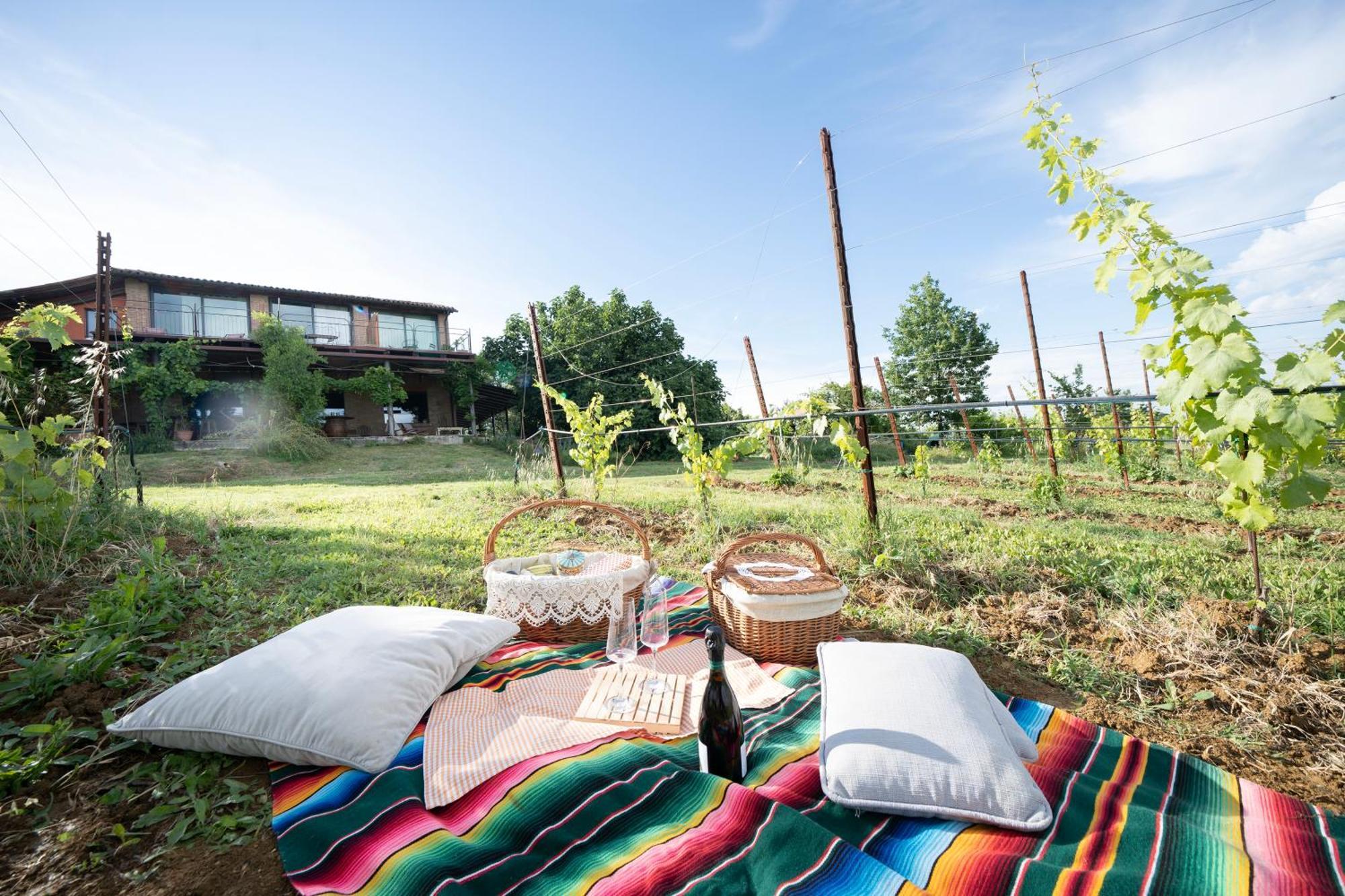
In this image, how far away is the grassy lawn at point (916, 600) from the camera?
1582mm

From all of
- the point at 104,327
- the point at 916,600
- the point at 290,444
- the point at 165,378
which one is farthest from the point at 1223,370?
the point at 165,378

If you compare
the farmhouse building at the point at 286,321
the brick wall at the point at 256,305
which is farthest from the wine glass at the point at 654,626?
the brick wall at the point at 256,305

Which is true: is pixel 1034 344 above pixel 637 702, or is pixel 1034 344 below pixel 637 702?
above

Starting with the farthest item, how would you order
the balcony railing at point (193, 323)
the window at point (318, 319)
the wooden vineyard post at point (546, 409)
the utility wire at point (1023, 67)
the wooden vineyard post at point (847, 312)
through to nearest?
the window at point (318, 319), the balcony railing at point (193, 323), the wooden vineyard post at point (546, 409), the wooden vineyard post at point (847, 312), the utility wire at point (1023, 67)

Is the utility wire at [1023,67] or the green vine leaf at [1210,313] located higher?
the utility wire at [1023,67]

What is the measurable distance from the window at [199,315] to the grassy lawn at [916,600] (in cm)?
1298

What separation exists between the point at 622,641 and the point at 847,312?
9.71 ft

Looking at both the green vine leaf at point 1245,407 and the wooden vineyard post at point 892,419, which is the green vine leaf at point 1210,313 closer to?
the green vine leaf at point 1245,407

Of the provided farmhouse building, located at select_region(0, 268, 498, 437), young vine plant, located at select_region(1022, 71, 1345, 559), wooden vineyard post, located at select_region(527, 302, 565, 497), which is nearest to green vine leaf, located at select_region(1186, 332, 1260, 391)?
young vine plant, located at select_region(1022, 71, 1345, 559)

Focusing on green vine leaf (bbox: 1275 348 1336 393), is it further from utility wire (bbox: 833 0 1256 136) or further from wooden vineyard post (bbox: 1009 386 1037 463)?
wooden vineyard post (bbox: 1009 386 1037 463)

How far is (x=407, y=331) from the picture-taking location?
774 inches

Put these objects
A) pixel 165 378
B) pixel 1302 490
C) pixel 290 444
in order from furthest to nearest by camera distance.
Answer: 1. pixel 165 378
2. pixel 290 444
3. pixel 1302 490

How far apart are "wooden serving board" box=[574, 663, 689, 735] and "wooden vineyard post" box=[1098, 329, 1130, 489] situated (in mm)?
6042

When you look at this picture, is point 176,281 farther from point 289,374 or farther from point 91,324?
point 289,374
